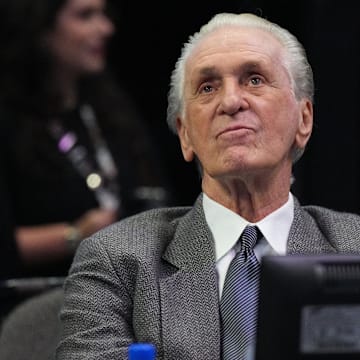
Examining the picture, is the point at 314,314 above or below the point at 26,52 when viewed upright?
below

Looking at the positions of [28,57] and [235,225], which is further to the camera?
[28,57]

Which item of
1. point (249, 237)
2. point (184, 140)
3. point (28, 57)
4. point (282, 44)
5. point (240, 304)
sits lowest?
point (240, 304)

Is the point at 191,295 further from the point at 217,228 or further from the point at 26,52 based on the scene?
the point at 26,52

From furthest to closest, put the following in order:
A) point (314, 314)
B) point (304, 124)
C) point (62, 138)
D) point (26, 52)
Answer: point (26, 52) < point (62, 138) < point (304, 124) < point (314, 314)

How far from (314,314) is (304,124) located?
96 centimetres

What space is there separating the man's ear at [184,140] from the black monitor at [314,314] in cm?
92

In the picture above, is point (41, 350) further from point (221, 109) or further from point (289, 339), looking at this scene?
point (289, 339)

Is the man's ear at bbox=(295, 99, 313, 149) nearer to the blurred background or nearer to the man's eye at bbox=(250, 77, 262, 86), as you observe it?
the man's eye at bbox=(250, 77, 262, 86)

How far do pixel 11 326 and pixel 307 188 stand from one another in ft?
6.57

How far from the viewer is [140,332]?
85.4 inches

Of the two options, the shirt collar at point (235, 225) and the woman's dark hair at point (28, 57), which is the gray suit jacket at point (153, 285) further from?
the woman's dark hair at point (28, 57)

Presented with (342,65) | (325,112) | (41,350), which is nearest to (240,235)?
(41,350)

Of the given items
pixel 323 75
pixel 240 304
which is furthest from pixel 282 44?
pixel 323 75

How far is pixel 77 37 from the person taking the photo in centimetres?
390
